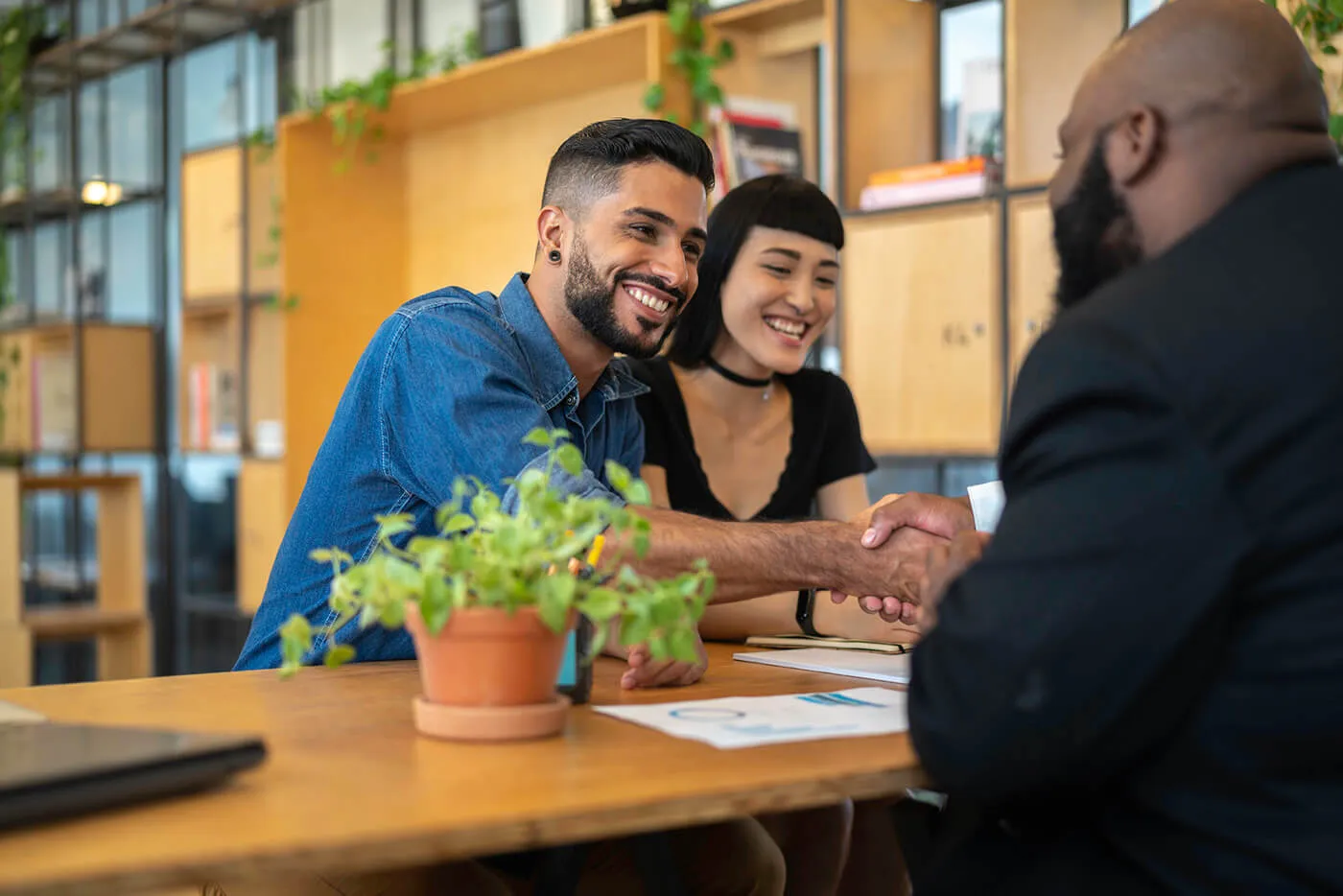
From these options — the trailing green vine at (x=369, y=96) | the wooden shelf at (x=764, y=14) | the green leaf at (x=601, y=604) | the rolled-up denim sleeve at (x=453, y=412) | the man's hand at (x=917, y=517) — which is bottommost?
the green leaf at (x=601, y=604)

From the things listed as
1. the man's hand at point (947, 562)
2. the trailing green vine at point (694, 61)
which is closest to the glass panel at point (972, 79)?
the trailing green vine at point (694, 61)

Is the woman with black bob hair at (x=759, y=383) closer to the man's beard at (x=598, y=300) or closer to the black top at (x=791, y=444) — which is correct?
the black top at (x=791, y=444)

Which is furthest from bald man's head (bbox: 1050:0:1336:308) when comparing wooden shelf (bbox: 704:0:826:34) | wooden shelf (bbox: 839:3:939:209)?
wooden shelf (bbox: 704:0:826:34)

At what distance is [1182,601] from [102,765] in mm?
775

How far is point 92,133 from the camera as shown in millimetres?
7145

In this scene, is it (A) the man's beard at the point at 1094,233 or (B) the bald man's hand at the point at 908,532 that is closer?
(A) the man's beard at the point at 1094,233

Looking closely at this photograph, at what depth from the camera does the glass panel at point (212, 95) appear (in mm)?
6219

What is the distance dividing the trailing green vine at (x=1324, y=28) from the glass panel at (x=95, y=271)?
584cm

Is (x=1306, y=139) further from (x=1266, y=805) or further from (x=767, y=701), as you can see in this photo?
(x=767, y=701)

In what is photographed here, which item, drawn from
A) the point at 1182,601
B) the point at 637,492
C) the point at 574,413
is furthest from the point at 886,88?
the point at 1182,601

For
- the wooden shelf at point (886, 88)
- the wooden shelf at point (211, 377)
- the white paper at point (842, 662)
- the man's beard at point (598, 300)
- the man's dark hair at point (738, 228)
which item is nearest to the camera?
the white paper at point (842, 662)

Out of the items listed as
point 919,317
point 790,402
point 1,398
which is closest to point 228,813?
point 790,402

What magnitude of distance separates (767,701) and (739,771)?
0.34 meters

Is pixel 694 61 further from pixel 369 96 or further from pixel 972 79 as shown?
pixel 369 96
